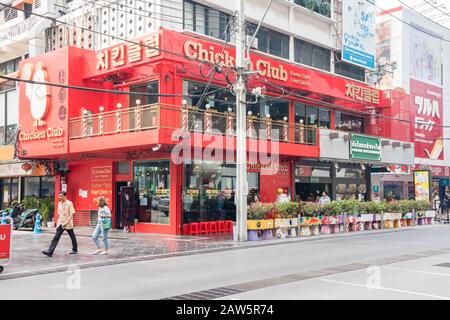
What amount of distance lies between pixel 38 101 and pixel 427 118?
32.3 meters

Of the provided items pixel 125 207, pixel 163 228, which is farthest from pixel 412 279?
pixel 125 207

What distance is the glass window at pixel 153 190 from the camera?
2188 cm

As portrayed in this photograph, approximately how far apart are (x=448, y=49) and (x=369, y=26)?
683 inches

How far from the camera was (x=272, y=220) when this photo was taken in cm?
1977

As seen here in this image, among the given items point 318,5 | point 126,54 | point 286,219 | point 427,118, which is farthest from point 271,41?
point 427,118

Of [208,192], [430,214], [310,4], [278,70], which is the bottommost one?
[430,214]

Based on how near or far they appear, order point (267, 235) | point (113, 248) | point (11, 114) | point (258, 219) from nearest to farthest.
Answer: point (113, 248)
point (258, 219)
point (267, 235)
point (11, 114)

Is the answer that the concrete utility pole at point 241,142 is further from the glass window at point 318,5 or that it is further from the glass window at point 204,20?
the glass window at point 318,5

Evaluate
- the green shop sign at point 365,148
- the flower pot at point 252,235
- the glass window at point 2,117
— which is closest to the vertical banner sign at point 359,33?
the green shop sign at point 365,148

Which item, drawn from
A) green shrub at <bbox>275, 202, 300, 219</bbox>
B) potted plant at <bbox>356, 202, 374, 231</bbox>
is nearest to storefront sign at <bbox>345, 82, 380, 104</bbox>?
potted plant at <bbox>356, 202, 374, 231</bbox>

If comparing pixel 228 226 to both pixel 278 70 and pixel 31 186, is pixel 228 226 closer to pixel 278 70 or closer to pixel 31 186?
pixel 278 70

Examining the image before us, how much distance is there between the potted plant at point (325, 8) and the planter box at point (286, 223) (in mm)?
16024

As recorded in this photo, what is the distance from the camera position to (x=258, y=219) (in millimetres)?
19391
